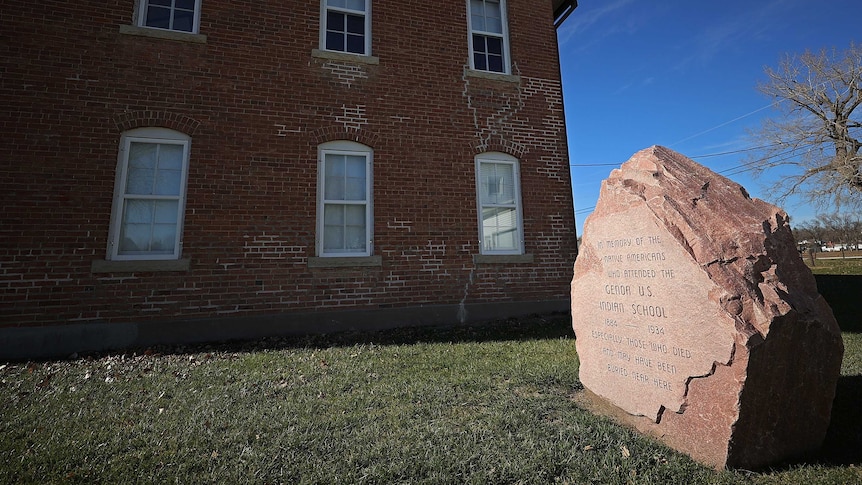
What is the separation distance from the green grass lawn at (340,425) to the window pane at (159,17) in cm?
588

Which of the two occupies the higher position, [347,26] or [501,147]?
[347,26]

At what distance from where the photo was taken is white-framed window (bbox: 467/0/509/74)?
877 cm

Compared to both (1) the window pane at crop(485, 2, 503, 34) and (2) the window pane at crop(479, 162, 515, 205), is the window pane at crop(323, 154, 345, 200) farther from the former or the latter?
(1) the window pane at crop(485, 2, 503, 34)

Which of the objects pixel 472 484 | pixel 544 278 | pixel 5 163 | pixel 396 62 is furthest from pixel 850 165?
pixel 5 163

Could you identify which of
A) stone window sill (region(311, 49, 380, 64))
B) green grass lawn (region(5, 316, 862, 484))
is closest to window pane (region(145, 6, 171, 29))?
stone window sill (region(311, 49, 380, 64))

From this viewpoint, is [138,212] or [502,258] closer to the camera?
[138,212]

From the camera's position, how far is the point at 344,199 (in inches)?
290

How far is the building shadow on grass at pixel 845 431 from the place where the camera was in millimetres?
2654

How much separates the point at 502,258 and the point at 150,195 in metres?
6.39

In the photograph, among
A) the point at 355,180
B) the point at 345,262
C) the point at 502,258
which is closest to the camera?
the point at 345,262

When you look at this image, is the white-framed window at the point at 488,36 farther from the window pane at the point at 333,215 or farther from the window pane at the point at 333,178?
the window pane at the point at 333,215

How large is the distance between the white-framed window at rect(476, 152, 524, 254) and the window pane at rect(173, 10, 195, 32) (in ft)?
19.5

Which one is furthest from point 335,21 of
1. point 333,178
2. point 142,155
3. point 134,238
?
point 134,238

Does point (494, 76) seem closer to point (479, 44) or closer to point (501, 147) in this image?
point (479, 44)
